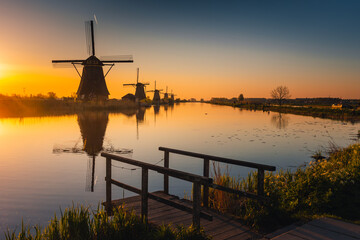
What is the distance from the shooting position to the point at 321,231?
479cm

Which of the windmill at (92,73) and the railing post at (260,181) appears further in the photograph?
the windmill at (92,73)

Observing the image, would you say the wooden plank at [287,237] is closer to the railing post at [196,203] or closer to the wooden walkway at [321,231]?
the wooden walkway at [321,231]

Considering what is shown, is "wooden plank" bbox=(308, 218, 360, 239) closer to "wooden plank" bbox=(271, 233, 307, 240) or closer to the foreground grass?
"wooden plank" bbox=(271, 233, 307, 240)

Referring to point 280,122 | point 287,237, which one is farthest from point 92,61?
point 287,237

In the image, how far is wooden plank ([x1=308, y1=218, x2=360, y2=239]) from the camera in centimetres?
471

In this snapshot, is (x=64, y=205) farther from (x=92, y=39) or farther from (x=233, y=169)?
(x=92, y=39)

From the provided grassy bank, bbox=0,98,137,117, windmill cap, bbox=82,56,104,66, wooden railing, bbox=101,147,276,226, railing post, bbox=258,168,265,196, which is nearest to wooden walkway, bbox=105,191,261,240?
wooden railing, bbox=101,147,276,226

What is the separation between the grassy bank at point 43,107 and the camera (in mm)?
53125

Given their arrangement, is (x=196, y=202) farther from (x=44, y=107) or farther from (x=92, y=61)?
(x=44, y=107)

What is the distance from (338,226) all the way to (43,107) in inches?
2416

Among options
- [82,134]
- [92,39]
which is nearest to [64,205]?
[82,134]

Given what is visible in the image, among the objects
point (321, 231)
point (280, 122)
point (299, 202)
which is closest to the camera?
point (321, 231)

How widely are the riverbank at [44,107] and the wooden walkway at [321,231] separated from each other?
5211cm

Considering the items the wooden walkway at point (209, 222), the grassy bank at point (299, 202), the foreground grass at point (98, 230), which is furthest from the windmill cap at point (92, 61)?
the foreground grass at point (98, 230)
